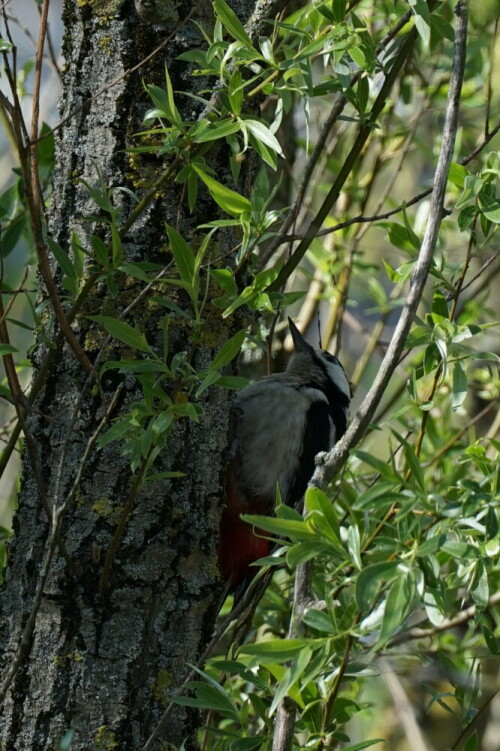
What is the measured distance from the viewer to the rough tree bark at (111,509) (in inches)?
70.0

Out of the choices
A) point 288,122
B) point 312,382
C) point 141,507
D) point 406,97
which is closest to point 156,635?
point 141,507

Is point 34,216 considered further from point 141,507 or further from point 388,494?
point 388,494

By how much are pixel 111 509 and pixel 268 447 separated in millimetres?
1226

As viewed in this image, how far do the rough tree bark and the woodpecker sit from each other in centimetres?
92

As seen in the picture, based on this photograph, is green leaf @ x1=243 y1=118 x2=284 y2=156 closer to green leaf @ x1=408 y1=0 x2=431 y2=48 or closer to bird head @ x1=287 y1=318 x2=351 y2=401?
green leaf @ x1=408 y1=0 x2=431 y2=48

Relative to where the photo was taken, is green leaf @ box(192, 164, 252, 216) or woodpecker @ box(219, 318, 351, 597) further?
woodpecker @ box(219, 318, 351, 597)

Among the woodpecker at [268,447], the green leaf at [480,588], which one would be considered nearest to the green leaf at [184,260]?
the green leaf at [480,588]

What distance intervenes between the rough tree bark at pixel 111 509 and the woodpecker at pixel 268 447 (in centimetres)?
92

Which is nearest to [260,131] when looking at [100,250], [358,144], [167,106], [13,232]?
[167,106]

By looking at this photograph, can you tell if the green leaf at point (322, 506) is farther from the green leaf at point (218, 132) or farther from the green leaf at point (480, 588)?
the green leaf at point (218, 132)

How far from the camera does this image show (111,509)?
1.82 m

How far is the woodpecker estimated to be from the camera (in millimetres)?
2984

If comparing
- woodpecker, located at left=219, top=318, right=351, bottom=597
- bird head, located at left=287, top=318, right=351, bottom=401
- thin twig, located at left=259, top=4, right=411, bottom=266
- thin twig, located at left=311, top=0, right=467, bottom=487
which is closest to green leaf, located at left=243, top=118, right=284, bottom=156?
thin twig, located at left=311, top=0, right=467, bottom=487

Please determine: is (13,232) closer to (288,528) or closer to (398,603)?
(288,528)
